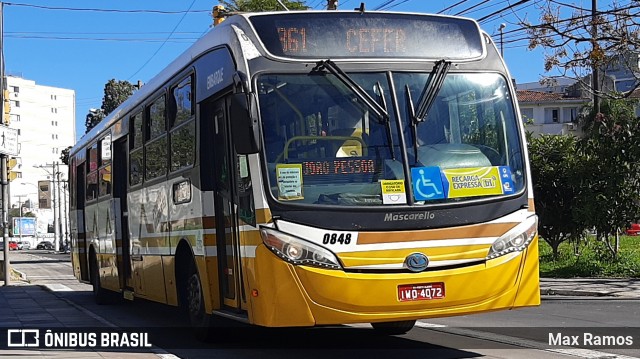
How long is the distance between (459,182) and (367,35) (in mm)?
1693

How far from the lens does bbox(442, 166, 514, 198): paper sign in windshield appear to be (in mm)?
8352

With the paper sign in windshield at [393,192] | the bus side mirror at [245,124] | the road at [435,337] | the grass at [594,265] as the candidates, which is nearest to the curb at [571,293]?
the road at [435,337]

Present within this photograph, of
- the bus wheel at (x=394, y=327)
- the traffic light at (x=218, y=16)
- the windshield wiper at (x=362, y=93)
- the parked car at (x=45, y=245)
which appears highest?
the traffic light at (x=218, y=16)

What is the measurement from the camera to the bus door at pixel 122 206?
1463 centimetres

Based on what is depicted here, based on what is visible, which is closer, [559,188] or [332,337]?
[332,337]

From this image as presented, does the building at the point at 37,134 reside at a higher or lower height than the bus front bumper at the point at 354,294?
higher

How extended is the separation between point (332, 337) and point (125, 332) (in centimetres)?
332

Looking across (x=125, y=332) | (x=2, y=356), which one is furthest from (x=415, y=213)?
(x=125, y=332)

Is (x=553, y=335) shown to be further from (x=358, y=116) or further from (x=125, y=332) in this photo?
(x=125, y=332)

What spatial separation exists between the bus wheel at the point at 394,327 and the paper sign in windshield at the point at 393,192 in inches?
123

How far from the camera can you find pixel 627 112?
71.3 feet

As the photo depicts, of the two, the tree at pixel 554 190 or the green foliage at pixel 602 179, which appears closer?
the green foliage at pixel 602 179

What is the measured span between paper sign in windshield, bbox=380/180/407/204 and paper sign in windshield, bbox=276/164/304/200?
74cm

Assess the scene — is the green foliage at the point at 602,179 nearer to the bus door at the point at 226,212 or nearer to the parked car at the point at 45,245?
the bus door at the point at 226,212
